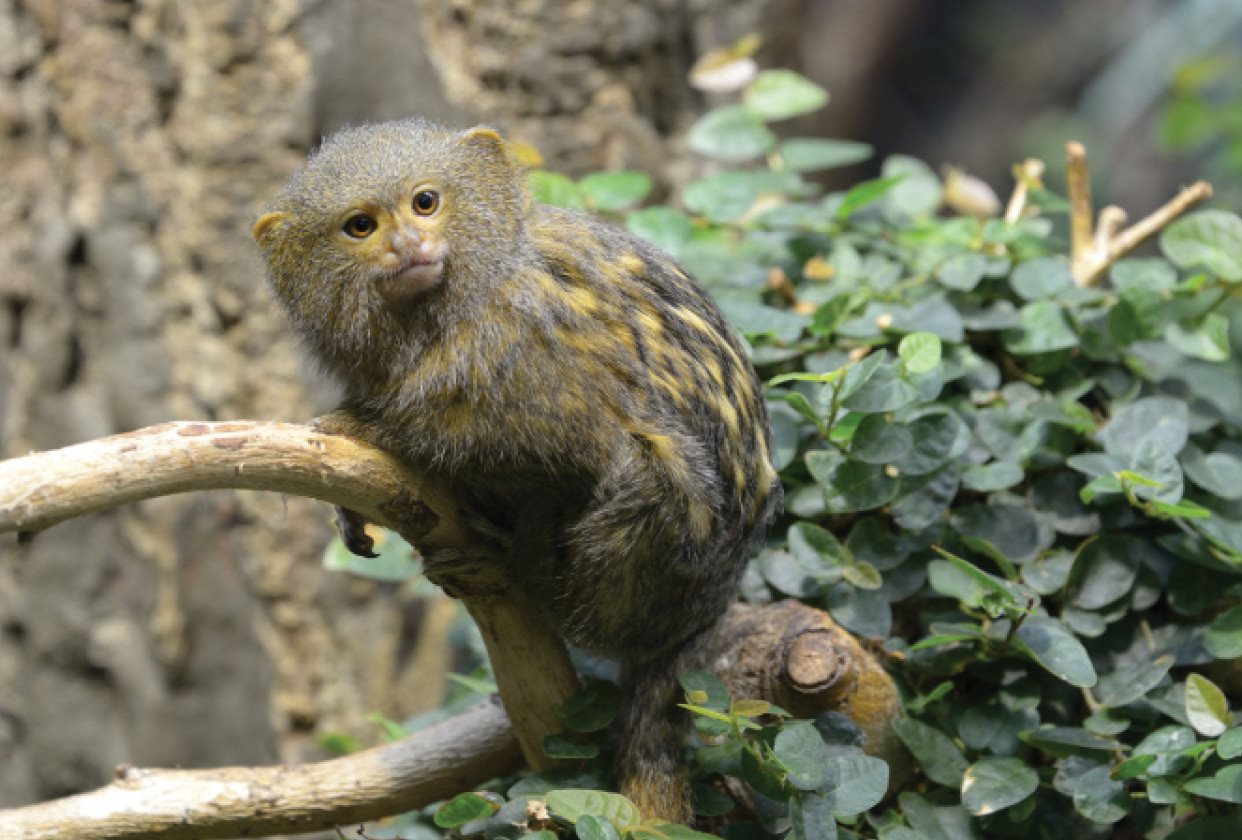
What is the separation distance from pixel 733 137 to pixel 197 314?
63.0 inches

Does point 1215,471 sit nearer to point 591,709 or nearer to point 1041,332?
point 1041,332

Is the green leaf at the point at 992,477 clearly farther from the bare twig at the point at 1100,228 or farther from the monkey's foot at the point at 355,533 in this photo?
the monkey's foot at the point at 355,533

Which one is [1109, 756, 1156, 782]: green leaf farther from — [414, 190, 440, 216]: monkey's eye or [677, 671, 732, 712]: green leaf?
[414, 190, 440, 216]: monkey's eye

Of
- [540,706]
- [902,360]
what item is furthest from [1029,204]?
[540,706]

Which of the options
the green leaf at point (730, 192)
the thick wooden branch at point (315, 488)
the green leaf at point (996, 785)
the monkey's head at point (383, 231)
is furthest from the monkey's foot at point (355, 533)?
the green leaf at point (730, 192)

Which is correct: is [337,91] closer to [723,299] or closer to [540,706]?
[723,299]

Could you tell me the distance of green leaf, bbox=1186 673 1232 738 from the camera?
1853mm

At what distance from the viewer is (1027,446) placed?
7.38 feet

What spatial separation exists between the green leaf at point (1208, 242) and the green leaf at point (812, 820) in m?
1.33

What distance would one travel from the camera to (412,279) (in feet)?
6.37

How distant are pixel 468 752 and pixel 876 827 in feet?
2.43

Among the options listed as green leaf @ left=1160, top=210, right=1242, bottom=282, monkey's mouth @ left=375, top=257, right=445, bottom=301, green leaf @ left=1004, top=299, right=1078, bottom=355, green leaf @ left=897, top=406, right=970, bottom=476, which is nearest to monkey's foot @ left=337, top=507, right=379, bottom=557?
monkey's mouth @ left=375, top=257, right=445, bottom=301

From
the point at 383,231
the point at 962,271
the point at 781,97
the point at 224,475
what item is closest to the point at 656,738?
the point at 224,475

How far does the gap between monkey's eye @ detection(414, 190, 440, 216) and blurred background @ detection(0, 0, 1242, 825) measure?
4.82ft
